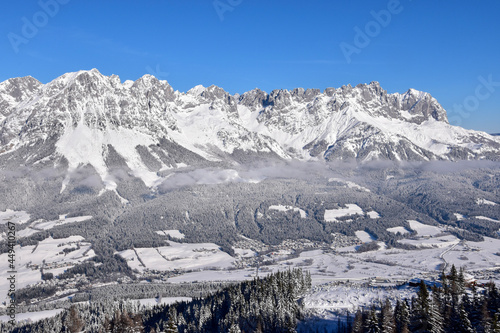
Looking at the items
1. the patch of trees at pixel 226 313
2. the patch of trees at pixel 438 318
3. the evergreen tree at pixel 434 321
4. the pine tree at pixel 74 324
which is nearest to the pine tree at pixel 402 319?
the patch of trees at pixel 438 318

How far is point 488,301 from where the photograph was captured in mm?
96250

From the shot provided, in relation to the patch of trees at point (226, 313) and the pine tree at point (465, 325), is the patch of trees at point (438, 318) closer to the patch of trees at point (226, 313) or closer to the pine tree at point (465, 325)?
the pine tree at point (465, 325)

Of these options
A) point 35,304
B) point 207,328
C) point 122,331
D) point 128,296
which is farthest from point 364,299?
point 35,304

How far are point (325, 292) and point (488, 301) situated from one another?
5538 cm

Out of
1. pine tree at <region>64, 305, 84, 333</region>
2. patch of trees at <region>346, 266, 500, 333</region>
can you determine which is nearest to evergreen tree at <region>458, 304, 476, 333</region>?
patch of trees at <region>346, 266, 500, 333</region>

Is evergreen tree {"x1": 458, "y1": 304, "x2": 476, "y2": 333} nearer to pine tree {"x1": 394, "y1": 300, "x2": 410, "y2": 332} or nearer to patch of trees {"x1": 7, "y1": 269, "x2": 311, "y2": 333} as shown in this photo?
pine tree {"x1": 394, "y1": 300, "x2": 410, "y2": 332}

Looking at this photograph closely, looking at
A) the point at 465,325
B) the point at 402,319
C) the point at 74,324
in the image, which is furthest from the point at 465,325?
the point at 74,324

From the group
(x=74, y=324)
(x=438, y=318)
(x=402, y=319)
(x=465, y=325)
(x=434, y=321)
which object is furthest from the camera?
(x=74, y=324)

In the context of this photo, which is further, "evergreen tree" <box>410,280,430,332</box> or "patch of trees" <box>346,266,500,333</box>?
"evergreen tree" <box>410,280,430,332</box>

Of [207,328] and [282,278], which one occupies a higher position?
[282,278]

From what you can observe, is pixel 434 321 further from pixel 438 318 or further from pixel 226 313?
pixel 226 313

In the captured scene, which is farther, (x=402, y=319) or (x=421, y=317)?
(x=402, y=319)

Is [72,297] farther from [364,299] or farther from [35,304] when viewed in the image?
[364,299]

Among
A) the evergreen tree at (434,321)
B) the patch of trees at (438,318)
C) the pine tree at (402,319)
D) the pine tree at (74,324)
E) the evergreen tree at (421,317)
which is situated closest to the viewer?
the patch of trees at (438,318)
